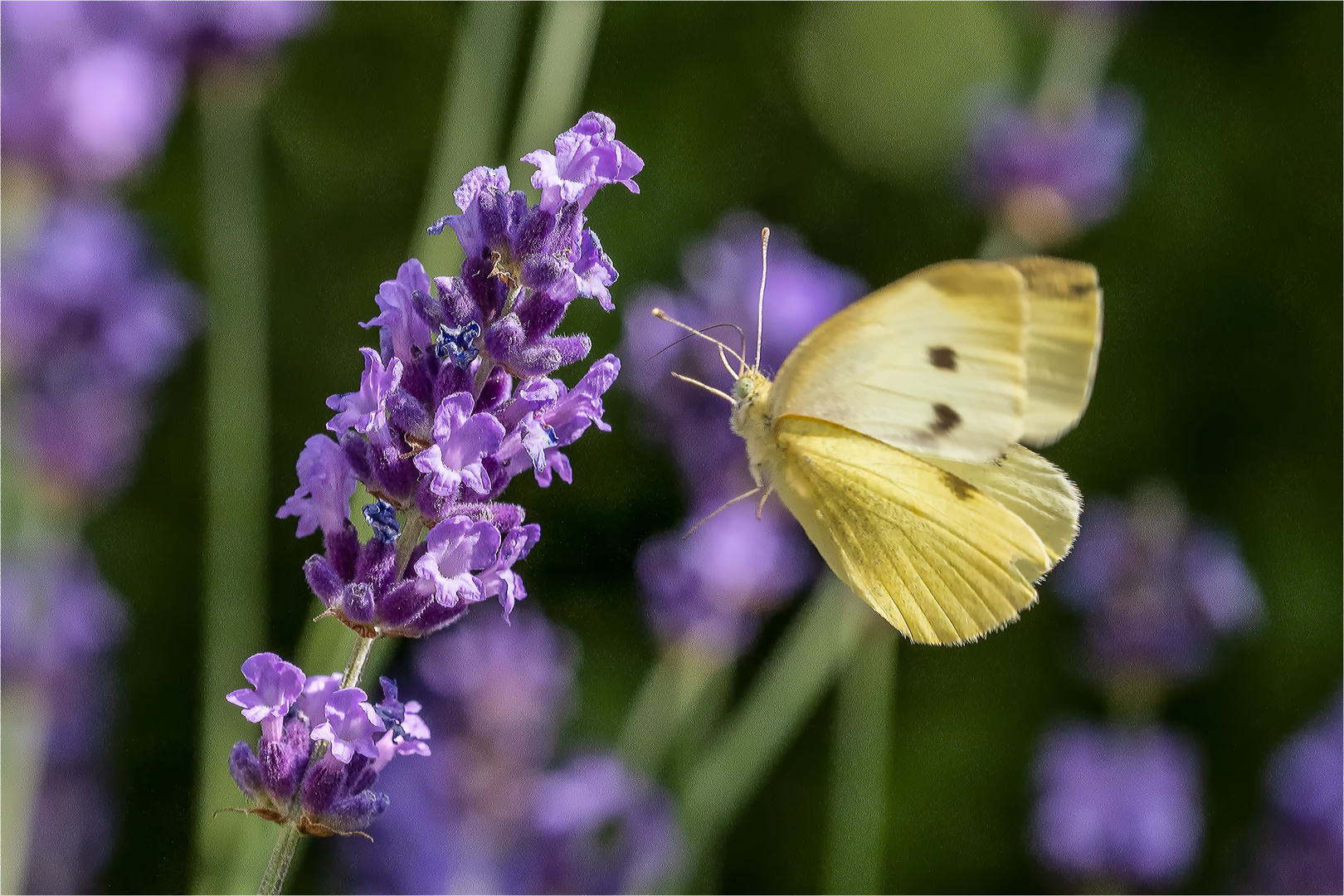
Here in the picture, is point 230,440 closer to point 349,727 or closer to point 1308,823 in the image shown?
point 349,727

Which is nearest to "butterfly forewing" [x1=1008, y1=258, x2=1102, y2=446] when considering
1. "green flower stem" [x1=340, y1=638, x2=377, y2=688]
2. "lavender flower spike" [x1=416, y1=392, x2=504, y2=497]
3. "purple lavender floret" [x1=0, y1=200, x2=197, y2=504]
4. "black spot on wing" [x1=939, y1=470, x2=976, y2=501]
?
"black spot on wing" [x1=939, y1=470, x2=976, y2=501]

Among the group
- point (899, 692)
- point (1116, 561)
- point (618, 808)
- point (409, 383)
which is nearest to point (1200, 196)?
point (1116, 561)

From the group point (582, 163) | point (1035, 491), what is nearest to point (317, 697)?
point (582, 163)

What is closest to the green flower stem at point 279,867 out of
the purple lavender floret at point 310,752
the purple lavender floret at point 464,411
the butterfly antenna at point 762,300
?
the purple lavender floret at point 310,752

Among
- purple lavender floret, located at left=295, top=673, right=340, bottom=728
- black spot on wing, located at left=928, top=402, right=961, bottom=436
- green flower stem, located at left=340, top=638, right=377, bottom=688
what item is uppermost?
black spot on wing, located at left=928, top=402, right=961, bottom=436

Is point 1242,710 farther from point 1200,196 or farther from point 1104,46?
point 1104,46

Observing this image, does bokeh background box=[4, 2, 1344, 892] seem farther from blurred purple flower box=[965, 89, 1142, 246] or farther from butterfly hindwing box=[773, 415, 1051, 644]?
butterfly hindwing box=[773, 415, 1051, 644]
